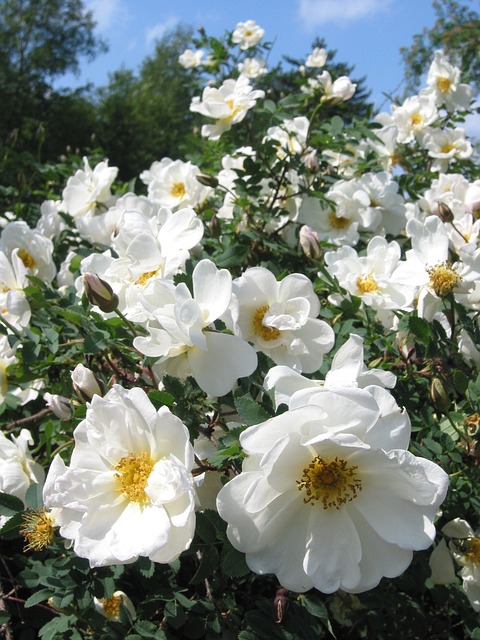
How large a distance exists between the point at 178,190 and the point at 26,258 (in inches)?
28.0

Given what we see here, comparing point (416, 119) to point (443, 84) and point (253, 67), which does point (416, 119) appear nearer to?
point (443, 84)

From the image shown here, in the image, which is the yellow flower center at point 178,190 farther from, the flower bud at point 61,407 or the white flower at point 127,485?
the white flower at point 127,485

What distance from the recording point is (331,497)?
3.30ft

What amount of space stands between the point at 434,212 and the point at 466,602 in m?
1.30

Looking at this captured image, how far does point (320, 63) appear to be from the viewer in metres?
3.34

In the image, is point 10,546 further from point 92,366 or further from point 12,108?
point 12,108

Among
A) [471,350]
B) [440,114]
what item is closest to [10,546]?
[471,350]

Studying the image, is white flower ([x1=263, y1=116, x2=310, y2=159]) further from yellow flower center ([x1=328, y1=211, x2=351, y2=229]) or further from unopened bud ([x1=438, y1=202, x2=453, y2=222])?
unopened bud ([x1=438, y1=202, x2=453, y2=222])

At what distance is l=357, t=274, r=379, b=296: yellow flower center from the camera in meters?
1.70

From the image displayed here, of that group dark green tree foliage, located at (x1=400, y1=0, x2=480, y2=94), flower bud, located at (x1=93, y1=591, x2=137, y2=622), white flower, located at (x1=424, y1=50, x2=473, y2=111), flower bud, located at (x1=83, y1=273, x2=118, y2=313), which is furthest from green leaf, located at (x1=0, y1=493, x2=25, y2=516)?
dark green tree foliage, located at (x1=400, y1=0, x2=480, y2=94)

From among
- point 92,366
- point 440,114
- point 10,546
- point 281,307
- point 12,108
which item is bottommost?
point 10,546

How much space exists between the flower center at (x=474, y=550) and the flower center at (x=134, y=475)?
2.92 feet

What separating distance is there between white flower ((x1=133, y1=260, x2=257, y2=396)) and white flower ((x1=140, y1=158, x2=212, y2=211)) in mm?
1281

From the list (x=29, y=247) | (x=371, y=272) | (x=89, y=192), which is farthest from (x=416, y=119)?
(x=29, y=247)
